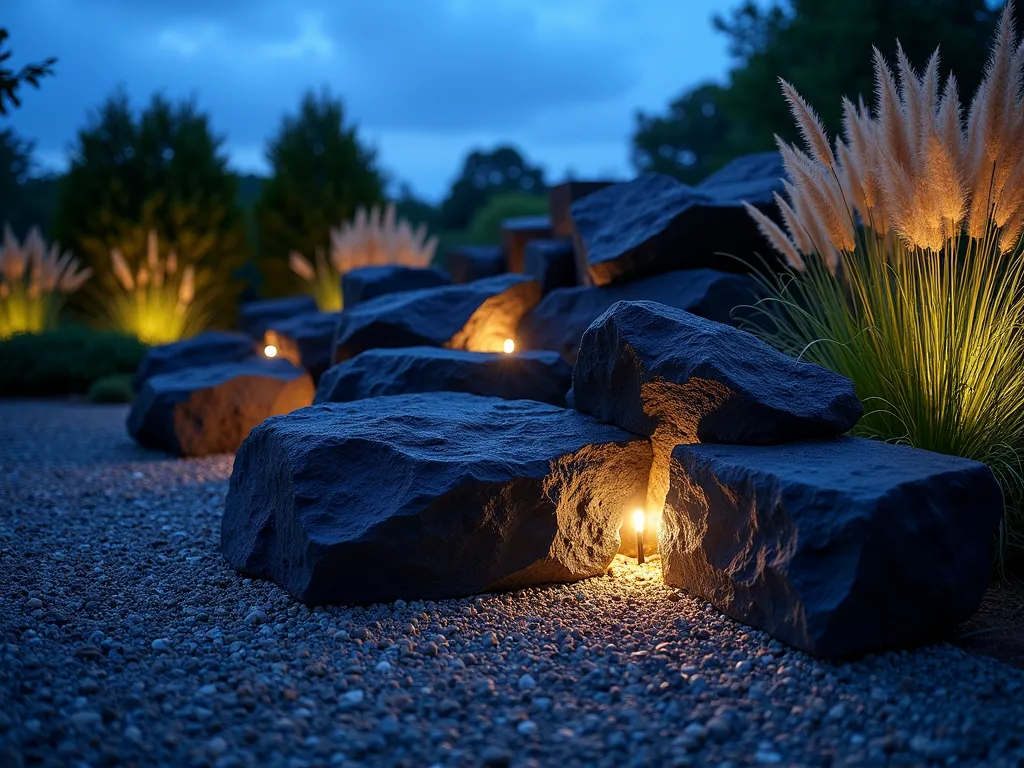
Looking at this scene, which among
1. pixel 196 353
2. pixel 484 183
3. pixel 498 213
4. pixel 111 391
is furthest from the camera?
pixel 484 183

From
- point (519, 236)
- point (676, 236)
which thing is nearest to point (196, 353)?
point (519, 236)

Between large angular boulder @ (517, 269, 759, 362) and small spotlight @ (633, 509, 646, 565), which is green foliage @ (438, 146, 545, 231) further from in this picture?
small spotlight @ (633, 509, 646, 565)

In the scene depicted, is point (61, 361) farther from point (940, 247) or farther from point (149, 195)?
point (940, 247)

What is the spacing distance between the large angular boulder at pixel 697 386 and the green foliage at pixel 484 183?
746 inches

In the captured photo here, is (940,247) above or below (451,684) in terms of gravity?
above

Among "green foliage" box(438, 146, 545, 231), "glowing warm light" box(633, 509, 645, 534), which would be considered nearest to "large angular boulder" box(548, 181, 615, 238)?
"glowing warm light" box(633, 509, 645, 534)

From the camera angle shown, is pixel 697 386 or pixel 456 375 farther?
pixel 456 375

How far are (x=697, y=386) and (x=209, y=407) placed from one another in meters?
3.33

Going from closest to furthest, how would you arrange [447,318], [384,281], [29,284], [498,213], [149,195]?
[447,318] → [384,281] → [29,284] → [149,195] → [498,213]

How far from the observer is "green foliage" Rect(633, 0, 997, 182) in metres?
9.52

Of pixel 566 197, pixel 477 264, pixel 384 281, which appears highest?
pixel 566 197

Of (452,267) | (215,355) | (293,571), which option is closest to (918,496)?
(293,571)

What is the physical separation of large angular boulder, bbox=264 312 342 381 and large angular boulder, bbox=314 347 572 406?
1353 millimetres

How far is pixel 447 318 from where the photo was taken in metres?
4.82
